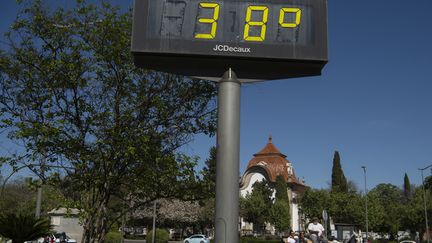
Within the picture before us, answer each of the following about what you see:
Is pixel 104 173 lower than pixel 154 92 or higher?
lower

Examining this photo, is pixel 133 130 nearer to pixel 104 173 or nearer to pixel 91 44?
pixel 104 173

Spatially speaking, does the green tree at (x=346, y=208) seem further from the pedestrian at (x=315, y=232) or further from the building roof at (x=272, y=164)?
the pedestrian at (x=315, y=232)

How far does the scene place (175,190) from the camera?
13.2 metres

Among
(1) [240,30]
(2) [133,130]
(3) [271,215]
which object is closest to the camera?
(1) [240,30]

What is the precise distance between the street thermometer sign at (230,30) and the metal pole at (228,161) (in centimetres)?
74

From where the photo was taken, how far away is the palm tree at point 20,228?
11.6 metres

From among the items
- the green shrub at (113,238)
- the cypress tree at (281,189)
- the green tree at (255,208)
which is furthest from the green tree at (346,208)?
the green shrub at (113,238)

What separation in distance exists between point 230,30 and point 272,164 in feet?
251

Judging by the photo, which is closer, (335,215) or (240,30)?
(240,30)

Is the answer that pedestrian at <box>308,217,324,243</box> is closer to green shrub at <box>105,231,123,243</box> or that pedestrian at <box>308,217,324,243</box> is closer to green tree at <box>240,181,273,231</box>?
green shrub at <box>105,231,123,243</box>

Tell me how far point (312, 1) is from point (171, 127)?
22.2 feet

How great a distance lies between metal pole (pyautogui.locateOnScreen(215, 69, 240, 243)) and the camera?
755cm

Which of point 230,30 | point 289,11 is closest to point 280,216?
point 289,11

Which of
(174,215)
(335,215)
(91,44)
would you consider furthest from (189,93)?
(335,215)
